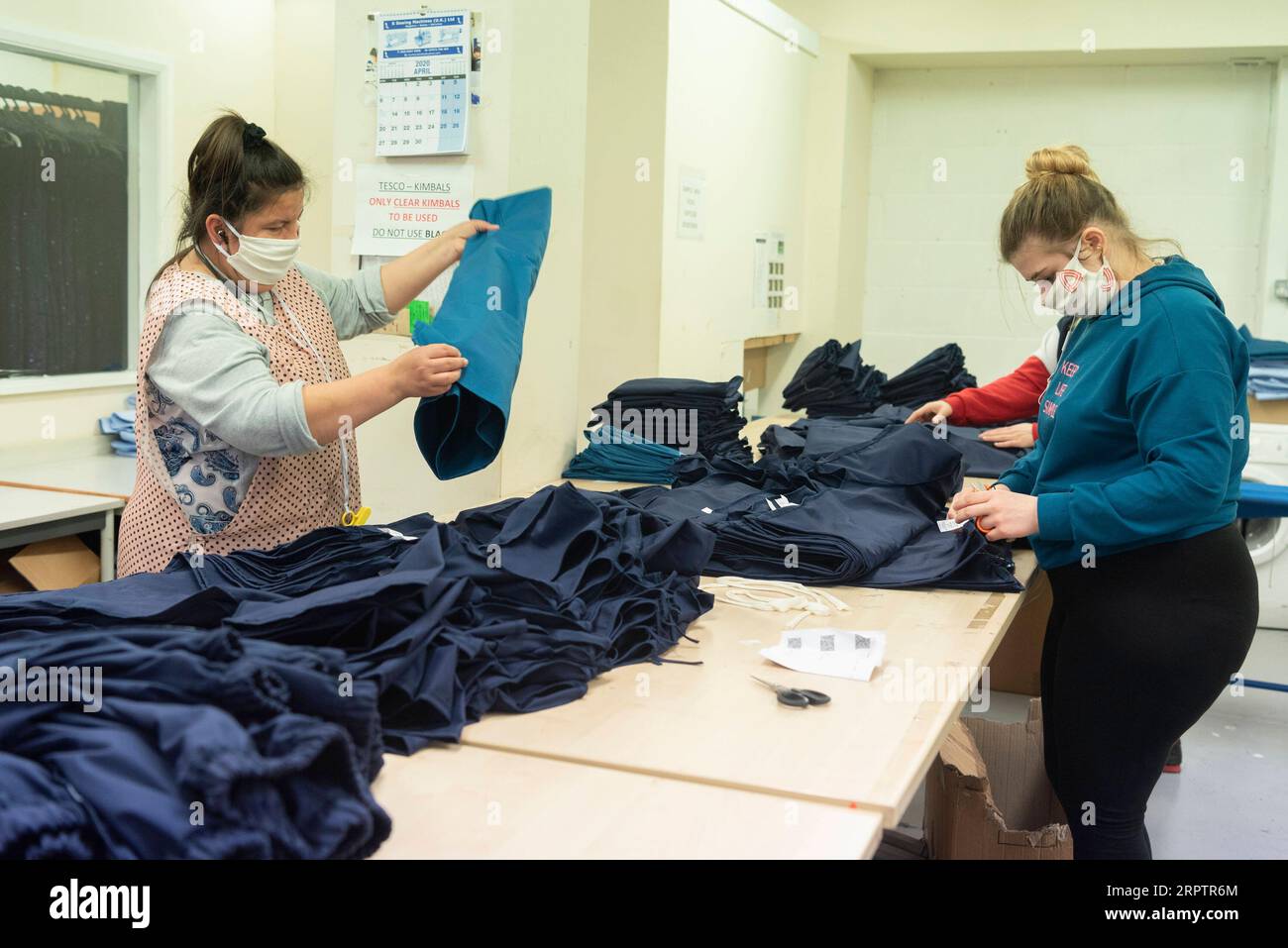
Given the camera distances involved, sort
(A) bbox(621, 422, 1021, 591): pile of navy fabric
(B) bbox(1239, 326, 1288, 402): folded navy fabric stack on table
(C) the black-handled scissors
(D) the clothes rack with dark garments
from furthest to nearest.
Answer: (B) bbox(1239, 326, 1288, 402): folded navy fabric stack on table < (D) the clothes rack with dark garments < (A) bbox(621, 422, 1021, 591): pile of navy fabric < (C) the black-handled scissors

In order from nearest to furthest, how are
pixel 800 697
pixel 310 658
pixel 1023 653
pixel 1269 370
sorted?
1. pixel 310 658
2. pixel 800 697
3. pixel 1023 653
4. pixel 1269 370

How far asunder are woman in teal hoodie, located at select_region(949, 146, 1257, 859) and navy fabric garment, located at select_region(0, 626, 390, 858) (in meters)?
1.23

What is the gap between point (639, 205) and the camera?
3.72 meters

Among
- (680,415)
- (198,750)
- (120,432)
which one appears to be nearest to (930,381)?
(680,415)

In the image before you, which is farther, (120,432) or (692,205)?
(120,432)

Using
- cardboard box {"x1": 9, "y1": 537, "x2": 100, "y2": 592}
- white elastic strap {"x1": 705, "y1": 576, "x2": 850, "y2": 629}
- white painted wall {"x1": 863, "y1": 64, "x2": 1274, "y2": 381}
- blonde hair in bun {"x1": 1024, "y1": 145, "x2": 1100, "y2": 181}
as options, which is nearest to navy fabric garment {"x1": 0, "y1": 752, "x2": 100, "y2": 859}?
white elastic strap {"x1": 705, "y1": 576, "x2": 850, "y2": 629}

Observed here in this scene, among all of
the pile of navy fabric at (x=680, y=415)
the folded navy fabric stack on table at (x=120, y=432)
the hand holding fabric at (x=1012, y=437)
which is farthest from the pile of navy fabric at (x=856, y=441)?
the folded navy fabric stack on table at (x=120, y=432)

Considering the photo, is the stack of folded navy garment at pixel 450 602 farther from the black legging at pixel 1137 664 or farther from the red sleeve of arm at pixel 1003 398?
the red sleeve of arm at pixel 1003 398

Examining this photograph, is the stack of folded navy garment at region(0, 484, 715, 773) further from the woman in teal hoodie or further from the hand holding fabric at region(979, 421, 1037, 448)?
the hand holding fabric at region(979, 421, 1037, 448)

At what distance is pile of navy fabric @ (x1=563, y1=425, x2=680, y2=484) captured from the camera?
324cm

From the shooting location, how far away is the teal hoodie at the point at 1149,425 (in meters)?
1.81

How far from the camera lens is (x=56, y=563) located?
3.52 metres

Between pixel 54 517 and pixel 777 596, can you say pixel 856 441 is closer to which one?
pixel 777 596

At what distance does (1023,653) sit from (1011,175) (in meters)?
2.53
